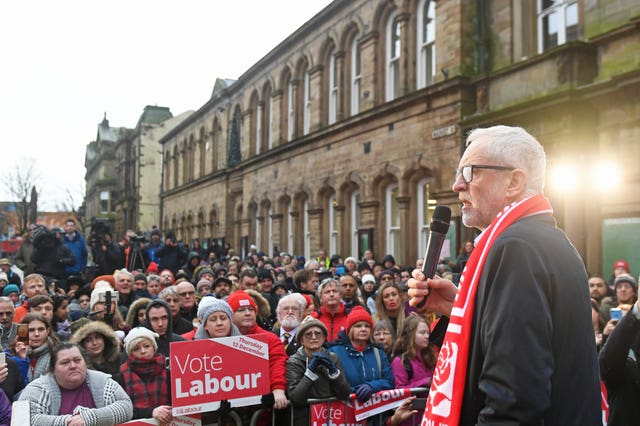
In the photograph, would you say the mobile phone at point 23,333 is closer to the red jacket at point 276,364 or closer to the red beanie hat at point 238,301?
the red beanie hat at point 238,301

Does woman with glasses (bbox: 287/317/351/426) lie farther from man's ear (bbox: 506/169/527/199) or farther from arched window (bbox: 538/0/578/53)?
arched window (bbox: 538/0/578/53)

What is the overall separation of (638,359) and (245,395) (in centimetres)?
323

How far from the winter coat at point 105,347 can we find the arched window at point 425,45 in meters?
14.5

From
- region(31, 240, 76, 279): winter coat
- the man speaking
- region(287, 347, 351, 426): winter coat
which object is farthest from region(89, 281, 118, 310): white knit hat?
the man speaking

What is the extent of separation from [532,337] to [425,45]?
686 inches

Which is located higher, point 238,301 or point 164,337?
point 238,301

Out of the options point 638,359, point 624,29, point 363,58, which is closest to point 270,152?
point 363,58

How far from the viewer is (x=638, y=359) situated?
3.72 metres

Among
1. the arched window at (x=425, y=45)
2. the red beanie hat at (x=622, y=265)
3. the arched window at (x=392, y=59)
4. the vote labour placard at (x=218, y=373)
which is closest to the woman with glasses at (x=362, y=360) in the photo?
the vote labour placard at (x=218, y=373)

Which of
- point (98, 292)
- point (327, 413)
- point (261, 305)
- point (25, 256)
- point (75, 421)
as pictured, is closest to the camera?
point (75, 421)

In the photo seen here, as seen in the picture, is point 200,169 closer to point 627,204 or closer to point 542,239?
point 627,204

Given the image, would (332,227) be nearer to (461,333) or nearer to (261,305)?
(261,305)

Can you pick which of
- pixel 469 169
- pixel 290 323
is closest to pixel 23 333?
pixel 290 323

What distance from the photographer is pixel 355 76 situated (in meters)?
22.5
